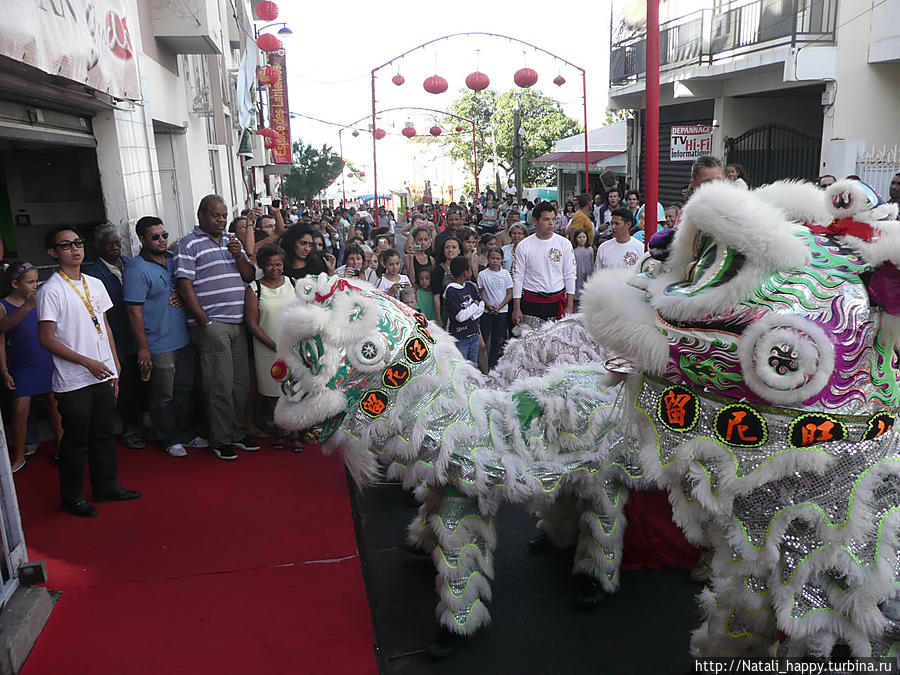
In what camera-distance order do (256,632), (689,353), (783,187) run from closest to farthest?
(689,353), (783,187), (256,632)

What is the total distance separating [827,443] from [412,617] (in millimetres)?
2191

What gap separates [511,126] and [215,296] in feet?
113

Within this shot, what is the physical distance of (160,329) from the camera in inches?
192

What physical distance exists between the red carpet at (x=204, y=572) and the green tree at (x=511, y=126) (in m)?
33.3

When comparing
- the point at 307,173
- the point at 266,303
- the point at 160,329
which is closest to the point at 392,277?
the point at 266,303

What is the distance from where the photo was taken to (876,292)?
6.19 feet

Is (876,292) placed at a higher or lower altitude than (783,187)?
lower

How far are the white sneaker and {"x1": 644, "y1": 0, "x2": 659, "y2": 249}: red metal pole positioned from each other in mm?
3785

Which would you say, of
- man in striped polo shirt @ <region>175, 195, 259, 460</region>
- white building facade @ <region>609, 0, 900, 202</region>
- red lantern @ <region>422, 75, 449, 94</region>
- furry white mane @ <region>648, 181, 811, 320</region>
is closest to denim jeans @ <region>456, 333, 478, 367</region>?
man in striped polo shirt @ <region>175, 195, 259, 460</region>

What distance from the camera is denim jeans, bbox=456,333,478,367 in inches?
239

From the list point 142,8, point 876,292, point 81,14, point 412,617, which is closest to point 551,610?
point 412,617

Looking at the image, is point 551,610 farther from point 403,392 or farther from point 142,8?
point 142,8

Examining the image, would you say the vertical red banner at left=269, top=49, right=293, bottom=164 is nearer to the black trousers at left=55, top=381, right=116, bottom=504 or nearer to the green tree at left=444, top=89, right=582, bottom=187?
the green tree at left=444, top=89, right=582, bottom=187

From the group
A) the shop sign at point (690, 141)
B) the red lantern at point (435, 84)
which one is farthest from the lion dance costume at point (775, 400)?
the red lantern at point (435, 84)
